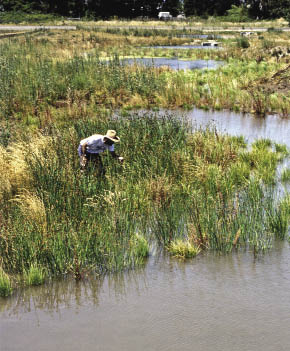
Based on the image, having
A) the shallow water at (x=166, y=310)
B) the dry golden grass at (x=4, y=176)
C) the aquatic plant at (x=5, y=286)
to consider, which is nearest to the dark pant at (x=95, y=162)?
the dry golden grass at (x=4, y=176)

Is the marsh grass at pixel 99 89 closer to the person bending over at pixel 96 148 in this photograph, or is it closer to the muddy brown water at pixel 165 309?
the person bending over at pixel 96 148

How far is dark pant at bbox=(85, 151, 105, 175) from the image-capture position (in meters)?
10.6

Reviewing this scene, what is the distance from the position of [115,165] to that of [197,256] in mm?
3266

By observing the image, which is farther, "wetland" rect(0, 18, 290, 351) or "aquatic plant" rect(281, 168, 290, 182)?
"aquatic plant" rect(281, 168, 290, 182)

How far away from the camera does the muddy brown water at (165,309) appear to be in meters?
6.41

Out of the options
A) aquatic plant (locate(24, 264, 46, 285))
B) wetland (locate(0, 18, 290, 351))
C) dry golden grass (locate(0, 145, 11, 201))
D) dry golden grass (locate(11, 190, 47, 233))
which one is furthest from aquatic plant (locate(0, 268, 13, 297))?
dry golden grass (locate(0, 145, 11, 201))

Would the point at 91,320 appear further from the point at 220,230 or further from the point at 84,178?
the point at 84,178

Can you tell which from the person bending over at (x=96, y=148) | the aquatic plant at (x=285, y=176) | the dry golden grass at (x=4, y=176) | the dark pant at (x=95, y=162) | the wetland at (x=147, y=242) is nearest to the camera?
the wetland at (x=147, y=242)

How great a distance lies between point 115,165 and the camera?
11031 mm

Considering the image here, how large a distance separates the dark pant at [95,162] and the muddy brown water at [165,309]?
2.62 meters

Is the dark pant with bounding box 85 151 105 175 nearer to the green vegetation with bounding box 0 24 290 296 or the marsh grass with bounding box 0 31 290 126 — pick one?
the green vegetation with bounding box 0 24 290 296

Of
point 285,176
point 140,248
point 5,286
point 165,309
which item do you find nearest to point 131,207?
point 140,248

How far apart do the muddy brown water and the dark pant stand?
2.62 m

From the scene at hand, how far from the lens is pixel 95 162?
10.7m
